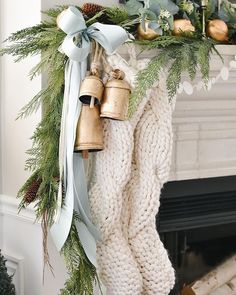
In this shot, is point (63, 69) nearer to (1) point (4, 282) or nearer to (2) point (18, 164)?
(2) point (18, 164)

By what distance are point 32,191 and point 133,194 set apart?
0.97ft

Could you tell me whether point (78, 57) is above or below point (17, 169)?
above

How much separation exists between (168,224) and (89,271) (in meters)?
0.47

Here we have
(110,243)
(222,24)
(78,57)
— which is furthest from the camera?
(222,24)

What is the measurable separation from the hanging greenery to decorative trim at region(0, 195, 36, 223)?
145mm

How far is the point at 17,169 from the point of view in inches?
70.0

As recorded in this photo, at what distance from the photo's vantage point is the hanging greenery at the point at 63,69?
60.9 inches

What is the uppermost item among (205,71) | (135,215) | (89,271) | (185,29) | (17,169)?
(185,29)

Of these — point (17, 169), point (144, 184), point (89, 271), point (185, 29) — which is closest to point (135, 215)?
point (144, 184)

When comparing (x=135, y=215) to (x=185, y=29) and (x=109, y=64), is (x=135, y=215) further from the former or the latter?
(x=185, y=29)

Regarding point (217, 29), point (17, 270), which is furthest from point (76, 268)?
point (217, 29)

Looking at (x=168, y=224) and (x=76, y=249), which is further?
(x=168, y=224)

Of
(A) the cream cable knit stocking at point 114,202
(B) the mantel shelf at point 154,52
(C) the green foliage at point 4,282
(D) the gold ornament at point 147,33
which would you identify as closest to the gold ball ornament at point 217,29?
(B) the mantel shelf at point 154,52

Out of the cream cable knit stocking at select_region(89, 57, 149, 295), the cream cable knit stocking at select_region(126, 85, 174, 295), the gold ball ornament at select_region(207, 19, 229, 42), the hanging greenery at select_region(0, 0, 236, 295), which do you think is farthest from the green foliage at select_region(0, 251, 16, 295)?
the gold ball ornament at select_region(207, 19, 229, 42)
